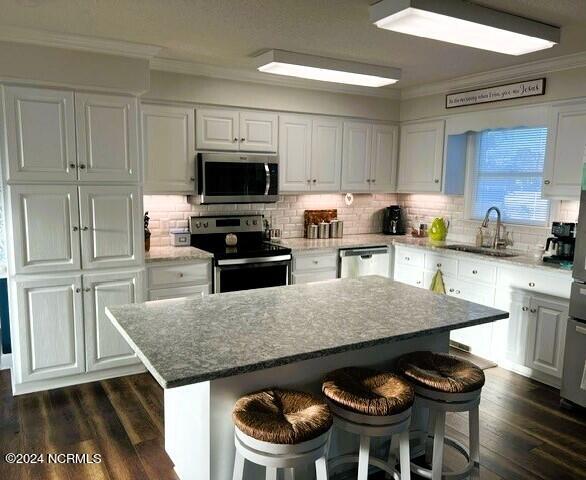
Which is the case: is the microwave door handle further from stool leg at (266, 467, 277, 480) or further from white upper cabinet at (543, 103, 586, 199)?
stool leg at (266, 467, 277, 480)

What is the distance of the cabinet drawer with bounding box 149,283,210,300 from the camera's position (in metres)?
3.80

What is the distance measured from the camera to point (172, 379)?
1.54 m

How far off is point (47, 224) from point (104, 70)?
115cm

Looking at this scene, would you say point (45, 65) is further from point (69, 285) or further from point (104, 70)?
point (69, 285)

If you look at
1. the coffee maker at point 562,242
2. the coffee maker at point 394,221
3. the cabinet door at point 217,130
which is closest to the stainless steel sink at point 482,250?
the coffee maker at point 562,242

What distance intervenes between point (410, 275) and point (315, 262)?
1.02m

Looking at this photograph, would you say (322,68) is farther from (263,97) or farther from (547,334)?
(547,334)

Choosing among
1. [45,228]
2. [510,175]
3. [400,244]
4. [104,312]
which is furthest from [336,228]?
[45,228]

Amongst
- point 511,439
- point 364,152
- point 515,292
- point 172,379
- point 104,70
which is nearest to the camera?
point 172,379

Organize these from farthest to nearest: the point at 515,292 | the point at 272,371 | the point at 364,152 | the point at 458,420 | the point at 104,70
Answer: the point at 364,152
the point at 515,292
the point at 104,70
the point at 458,420
the point at 272,371

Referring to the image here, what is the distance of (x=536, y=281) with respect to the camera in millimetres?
3645

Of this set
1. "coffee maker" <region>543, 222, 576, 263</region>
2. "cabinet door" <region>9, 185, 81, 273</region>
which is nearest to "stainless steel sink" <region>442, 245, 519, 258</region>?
"coffee maker" <region>543, 222, 576, 263</region>

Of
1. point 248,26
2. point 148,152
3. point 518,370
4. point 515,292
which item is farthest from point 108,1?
point 518,370

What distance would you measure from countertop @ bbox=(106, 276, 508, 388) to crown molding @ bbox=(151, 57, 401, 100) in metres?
2.25
